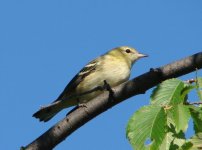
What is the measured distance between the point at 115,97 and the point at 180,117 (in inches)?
39.7

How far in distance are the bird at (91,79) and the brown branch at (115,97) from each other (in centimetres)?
383

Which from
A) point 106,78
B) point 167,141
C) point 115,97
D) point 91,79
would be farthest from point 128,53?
point 167,141

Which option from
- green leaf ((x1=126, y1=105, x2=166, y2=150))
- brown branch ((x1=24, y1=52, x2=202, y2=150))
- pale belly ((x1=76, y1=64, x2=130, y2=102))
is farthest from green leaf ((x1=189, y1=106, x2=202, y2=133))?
pale belly ((x1=76, y1=64, x2=130, y2=102))

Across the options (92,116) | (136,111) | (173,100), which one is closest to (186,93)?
(173,100)

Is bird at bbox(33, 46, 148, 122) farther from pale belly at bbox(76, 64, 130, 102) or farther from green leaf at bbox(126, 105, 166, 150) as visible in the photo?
green leaf at bbox(126, 105, 166, 150)

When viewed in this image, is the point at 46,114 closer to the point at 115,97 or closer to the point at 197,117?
the point at 115,97

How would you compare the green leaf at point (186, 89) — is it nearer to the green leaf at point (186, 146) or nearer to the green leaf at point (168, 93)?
the green leaf at point (168, 93)

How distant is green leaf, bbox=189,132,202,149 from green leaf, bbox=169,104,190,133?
9 centimetres

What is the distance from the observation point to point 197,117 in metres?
3.56

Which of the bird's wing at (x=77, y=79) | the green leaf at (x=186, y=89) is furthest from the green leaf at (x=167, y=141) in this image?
the bird's wing at (x=77, y=79)

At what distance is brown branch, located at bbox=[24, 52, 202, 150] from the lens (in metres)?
4.21

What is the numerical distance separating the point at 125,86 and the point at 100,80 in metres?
4.43

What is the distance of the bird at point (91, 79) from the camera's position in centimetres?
839

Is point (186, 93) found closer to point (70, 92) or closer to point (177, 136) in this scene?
point (177, 136)
